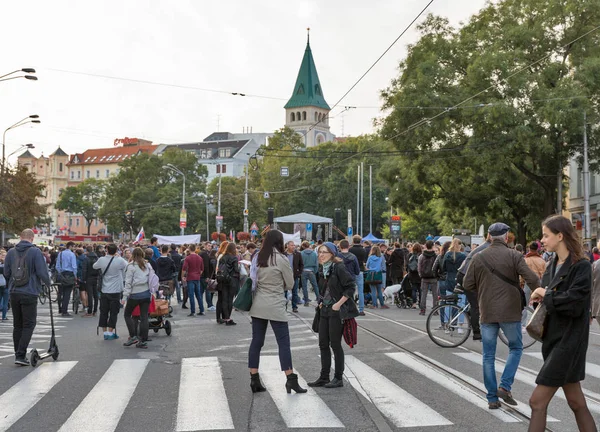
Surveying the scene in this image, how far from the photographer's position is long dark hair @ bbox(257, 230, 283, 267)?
9000 millimetres

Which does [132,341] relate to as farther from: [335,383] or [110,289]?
[335,383]

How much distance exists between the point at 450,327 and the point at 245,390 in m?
5.05

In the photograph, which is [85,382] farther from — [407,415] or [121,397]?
[407,415]

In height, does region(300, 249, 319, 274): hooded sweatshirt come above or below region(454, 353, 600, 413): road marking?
above

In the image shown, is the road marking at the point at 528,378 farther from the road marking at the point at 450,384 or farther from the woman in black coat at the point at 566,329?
the woman in black coat at the point at 566,329

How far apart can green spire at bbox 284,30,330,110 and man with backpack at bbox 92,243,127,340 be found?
418ft

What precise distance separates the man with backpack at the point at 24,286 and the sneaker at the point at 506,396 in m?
5.97

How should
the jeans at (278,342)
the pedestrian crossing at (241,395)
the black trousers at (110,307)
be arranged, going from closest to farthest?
the pedestrian crossing at (241,395)
the jeans at (278,342)
the black trousers at (110,307)

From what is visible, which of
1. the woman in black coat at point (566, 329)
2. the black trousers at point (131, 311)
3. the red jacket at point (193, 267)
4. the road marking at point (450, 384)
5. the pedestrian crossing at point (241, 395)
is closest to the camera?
the woman in black coat at point (566, 329)

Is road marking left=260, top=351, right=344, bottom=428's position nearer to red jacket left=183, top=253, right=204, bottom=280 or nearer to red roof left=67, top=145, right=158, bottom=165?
red jacket left=183, top=253, right=204, bottom=280

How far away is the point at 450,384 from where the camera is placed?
945 centimetres

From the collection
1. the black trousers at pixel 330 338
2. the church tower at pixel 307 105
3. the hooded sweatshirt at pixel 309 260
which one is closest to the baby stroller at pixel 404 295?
the hooded sweatshirt at pixel 309 260

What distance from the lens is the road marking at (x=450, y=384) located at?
302 inches

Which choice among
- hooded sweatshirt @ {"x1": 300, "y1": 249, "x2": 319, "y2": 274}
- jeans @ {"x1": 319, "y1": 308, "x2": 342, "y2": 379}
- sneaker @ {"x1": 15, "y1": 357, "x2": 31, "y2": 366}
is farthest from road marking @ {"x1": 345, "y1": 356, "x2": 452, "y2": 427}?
hooded sweatshirt @ {"x1": 300, "y1": 249, "x2": 319, "y2": 274}
